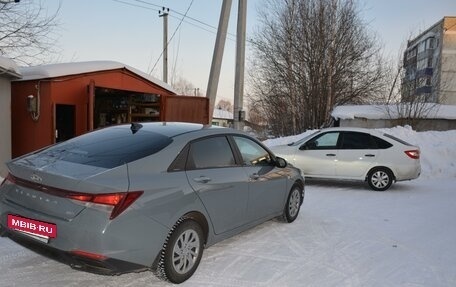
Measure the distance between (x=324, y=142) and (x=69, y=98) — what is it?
642 cm

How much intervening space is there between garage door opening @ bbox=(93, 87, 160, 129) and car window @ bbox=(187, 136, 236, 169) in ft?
29.5

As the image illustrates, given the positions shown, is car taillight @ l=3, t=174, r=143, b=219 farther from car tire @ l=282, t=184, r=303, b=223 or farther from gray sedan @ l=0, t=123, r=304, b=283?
car tire @ l=282, t=184, r=303, b=223

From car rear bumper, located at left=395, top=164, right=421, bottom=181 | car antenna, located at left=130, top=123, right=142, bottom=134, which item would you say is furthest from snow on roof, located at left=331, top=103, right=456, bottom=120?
car antenna, located at left=130, top=123, right=142, bottom=134

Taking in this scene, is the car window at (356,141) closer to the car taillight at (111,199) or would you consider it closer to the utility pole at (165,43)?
the car taillight at (111,199)

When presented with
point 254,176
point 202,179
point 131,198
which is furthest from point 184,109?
point 131,198

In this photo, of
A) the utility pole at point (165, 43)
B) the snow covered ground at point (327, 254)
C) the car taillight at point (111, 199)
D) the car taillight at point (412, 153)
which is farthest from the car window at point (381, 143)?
the utility pole at point (165, 43)

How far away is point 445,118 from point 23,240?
1972 centimetres

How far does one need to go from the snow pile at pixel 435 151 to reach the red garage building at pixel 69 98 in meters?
7.16

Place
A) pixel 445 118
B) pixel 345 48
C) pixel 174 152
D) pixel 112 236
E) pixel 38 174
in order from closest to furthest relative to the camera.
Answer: pixel 112 236, pixel 38 174, pixel 174 152, pixel 445 118, pixel 345 48

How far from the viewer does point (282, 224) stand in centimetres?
652

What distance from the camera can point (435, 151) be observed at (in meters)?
13.6

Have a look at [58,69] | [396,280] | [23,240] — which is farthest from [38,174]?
[58,69]

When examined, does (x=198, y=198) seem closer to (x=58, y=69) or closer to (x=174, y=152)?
(x=174, y=152)

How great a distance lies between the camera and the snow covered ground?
4.29 m
